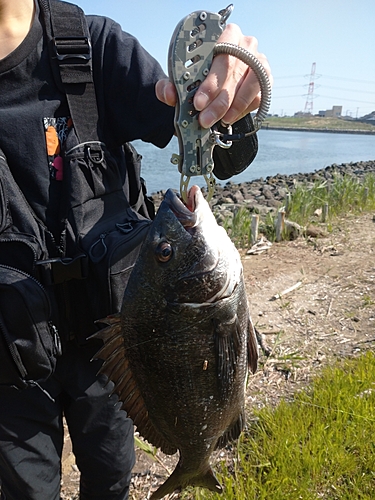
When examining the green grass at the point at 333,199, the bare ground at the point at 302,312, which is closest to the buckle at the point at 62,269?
the bare ground at the point at 302,312

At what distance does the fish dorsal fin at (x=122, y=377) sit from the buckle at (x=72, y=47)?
1143mm

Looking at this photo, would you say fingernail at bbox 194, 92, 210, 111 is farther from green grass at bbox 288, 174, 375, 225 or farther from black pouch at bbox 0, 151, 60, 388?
green grass at bbox 288, 174, 375, 225

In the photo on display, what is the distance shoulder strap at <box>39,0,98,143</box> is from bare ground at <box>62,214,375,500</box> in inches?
94.5

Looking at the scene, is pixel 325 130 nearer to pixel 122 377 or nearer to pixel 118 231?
pixel 118 231

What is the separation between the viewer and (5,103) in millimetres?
1962

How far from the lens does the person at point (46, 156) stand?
1978 mm

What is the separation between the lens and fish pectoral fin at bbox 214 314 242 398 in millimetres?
1682

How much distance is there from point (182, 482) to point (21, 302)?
1048mm

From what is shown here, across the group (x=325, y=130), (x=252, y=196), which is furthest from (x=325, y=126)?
(x=252, y=196)

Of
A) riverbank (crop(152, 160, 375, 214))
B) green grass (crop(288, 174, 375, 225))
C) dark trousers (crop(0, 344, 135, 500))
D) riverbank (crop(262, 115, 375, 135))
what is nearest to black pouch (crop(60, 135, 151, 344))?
dark trousers (crop(0, 344, 135, 500))

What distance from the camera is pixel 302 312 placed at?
17.0 ft

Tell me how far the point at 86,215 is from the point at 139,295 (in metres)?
0.54

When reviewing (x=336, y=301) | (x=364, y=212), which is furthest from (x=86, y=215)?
(x=364, y=212)

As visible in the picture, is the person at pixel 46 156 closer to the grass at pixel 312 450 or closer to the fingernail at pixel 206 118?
the fingernail at pixel 206 118
